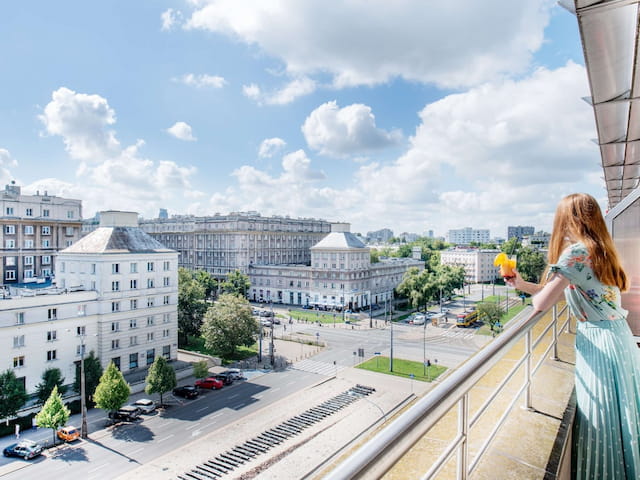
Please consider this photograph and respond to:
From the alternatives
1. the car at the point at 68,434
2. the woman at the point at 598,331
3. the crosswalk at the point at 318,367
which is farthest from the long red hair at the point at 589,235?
the crosswalk at the point at 318,367

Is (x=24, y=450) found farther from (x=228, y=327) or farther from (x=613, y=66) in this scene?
(x=613, y=66)

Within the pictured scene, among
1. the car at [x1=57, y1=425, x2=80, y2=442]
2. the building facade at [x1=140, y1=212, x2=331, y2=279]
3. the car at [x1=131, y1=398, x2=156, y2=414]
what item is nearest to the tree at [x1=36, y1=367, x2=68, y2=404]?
the car at [x1=57, y1=425, x2=80, y2=442]

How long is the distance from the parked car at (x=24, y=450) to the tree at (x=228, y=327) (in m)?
12.3

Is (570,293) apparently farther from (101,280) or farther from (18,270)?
(18,270)

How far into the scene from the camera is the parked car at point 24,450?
57.8ft

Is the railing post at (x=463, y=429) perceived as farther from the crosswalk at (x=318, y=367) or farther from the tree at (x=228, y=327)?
the tree at (x=228, y=327)

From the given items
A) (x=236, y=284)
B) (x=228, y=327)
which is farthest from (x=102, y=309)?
(x=236, y=284)

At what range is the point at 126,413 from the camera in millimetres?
21594

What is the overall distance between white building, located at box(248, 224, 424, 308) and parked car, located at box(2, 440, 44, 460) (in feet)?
121

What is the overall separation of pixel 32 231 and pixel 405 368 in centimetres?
3171

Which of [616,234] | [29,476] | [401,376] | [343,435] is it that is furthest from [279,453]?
[616,234]

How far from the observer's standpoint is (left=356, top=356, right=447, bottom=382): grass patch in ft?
90.1

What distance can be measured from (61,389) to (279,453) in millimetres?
12660

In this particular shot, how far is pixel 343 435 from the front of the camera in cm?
1925
